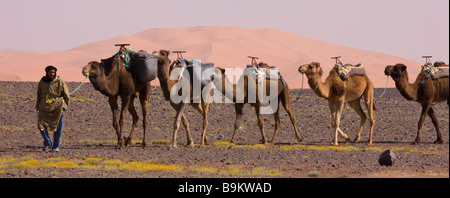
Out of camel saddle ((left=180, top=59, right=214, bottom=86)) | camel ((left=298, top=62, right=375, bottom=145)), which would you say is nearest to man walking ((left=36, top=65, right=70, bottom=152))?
camel saddle ((left=180, top=59, right=214, bottom=86))

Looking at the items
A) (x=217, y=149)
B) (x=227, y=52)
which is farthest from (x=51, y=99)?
(x=227, y=52)

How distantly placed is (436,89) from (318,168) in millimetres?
6692

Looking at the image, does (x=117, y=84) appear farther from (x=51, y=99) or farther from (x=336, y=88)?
(x=336, y=88)

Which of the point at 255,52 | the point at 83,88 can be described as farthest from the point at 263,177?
the point at 255,52

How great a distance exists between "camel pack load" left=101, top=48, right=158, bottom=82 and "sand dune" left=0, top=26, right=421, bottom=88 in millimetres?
61486

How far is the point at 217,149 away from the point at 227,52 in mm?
88838

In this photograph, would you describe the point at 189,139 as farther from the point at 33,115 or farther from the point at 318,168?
the point at 33,115

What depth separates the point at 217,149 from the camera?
15.9 meters

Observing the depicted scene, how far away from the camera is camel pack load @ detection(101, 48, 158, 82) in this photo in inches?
601

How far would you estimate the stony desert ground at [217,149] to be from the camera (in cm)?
1225

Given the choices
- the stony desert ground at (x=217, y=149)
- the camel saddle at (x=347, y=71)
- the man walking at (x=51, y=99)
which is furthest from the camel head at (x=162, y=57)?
the camel saddle at (x=347, y=71)

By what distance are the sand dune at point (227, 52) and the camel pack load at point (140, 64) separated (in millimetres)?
61486

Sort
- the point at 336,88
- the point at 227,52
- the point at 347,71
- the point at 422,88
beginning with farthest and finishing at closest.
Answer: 1. the point at 227,52
2. the point at 422,88
3. the point at 347,71
4. the point at 336,88

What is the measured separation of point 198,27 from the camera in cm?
15212
